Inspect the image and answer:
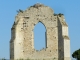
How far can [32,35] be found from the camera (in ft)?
97.6

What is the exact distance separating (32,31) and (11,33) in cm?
177

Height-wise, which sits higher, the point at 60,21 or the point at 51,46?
the point at 60,21

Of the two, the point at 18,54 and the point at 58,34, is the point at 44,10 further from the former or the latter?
the point at 18,54

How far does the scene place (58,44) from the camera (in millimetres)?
29688

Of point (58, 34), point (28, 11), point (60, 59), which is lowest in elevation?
point (60, 59)

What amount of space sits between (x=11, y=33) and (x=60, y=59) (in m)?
4.59

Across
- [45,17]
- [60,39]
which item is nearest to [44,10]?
[45,17]

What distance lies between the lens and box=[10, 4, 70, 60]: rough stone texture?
29.5 meters

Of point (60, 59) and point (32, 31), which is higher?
point (32, 31)

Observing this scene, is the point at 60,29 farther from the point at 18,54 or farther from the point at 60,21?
the point at 18,54

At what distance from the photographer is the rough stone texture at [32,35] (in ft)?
96.6

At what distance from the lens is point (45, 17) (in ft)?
Answer: 98.5

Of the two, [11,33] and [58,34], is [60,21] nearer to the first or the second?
[58,34]

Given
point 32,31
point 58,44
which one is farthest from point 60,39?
point 32,31
